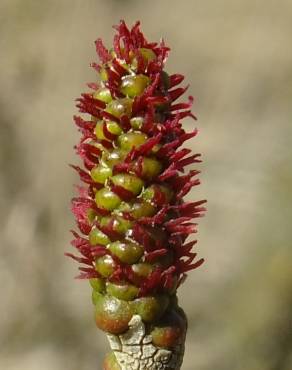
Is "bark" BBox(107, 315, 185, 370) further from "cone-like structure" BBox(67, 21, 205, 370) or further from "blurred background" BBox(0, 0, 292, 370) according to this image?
"blurred background" BBox(0, 0, 292, 370)

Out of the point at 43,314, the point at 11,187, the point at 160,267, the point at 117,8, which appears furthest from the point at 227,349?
the point at 160,267

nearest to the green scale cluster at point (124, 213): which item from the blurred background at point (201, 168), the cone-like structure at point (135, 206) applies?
the cone-like structure at point (135, 206)

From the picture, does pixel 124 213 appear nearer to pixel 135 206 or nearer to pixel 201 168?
pixel 135 206

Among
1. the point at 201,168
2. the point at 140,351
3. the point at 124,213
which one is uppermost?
the point at 201,168

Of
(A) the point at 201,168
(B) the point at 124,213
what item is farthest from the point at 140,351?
(A) the point at 201,168

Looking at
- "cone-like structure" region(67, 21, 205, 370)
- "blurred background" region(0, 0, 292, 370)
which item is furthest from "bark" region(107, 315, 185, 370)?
"blurred background" region(0, 0, 292, 370)
